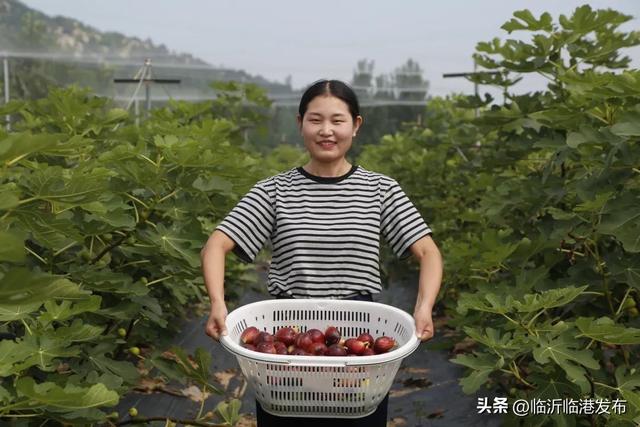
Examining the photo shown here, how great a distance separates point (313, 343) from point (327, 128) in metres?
0.62

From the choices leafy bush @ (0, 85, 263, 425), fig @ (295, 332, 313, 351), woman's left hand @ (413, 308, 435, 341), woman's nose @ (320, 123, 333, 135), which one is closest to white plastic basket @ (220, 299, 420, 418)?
woman's left hand @ (413, 308, 435, 341)

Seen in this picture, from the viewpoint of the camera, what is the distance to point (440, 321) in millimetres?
5379

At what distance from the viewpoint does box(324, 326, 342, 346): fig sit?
2070 millimetres

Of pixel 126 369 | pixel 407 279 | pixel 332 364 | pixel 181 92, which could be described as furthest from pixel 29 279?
pixel 181 92

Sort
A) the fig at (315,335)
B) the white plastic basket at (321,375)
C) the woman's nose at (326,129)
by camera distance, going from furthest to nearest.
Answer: the woman's nose at (326,129) < the fig at (315,335) < the white plastic basket at (321,375)

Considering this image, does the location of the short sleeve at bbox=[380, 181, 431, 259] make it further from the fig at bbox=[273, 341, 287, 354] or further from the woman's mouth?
the fig at bbox=[273, 341, 287, 354]

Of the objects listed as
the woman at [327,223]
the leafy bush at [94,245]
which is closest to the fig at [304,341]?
the woman at [327,223]

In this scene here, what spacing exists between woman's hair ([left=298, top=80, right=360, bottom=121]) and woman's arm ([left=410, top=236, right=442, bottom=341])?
45 centimetres

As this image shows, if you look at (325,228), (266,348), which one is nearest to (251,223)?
(325,228)

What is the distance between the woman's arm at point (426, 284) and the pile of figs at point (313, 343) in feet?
0.30

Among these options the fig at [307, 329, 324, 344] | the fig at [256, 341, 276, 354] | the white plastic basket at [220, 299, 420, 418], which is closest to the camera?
the white plastic basket at [220, 299, 420, 418]

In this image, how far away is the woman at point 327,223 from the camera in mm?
2203

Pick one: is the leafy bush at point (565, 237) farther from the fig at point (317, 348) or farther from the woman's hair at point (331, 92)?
the woman's hair at point (331, 92)

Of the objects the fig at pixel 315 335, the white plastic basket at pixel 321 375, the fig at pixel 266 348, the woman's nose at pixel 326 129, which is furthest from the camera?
the woman's nose at pixel 326 129
